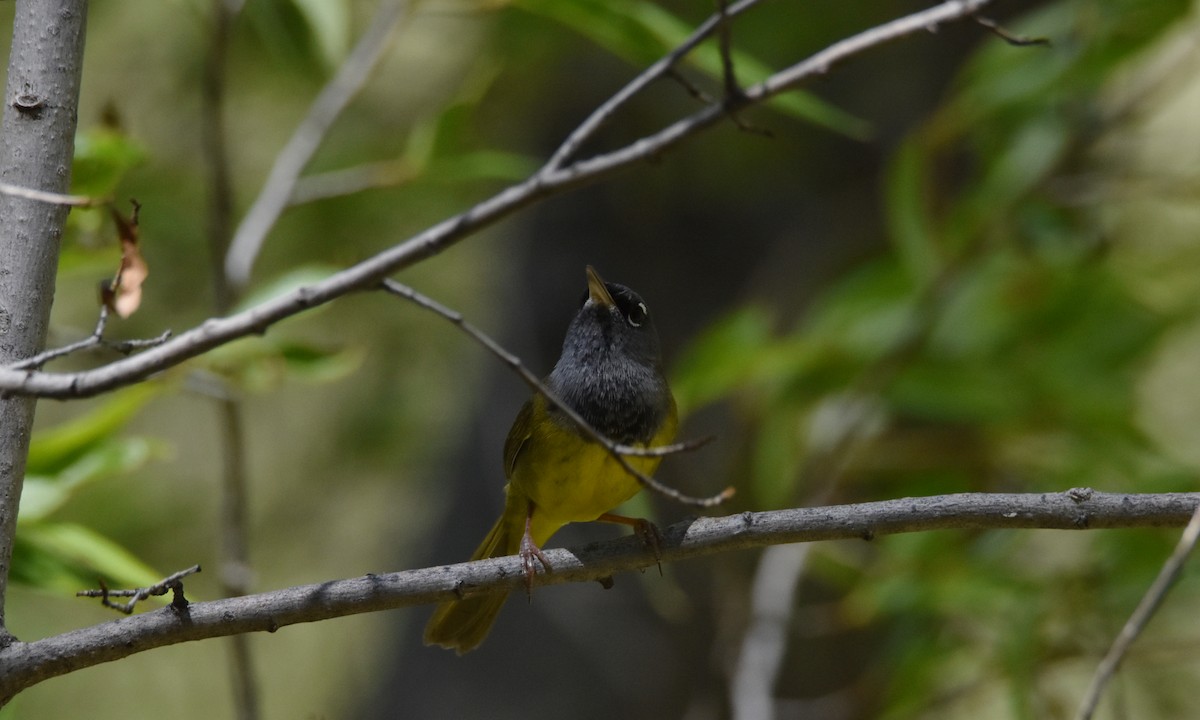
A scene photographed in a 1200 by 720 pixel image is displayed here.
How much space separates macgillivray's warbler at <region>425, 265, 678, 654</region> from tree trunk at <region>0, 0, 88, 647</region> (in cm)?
121

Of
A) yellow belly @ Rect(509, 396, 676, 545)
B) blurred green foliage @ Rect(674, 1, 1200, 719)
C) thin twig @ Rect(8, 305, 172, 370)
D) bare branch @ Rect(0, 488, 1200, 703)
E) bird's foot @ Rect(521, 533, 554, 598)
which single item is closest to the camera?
thin twig @ Rect(8, 305, 172, 370)

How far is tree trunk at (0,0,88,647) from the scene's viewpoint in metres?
1.67

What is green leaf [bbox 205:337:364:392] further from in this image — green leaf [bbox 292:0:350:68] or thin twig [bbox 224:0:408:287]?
green leaf [bbox 292:0:350:68]

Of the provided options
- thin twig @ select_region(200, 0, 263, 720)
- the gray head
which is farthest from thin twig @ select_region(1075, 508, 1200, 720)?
thin twig @ select_region(200, 0, 263, 720)

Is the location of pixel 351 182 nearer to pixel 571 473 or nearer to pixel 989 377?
pixel 571 473

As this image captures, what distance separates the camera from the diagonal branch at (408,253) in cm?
134

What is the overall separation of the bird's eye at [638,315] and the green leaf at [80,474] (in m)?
1.38

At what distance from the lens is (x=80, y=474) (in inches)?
111

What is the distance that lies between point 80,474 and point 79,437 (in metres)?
0.13

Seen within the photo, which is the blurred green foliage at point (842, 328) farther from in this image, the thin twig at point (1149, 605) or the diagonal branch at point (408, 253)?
the thin twig at point (1149, 605)

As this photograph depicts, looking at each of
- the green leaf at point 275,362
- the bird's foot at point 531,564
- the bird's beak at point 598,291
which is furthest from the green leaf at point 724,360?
the bird's foot at point 531,564

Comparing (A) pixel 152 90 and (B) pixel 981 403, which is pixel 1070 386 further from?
(A) pixel 152 90

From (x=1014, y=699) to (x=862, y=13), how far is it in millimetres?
3017

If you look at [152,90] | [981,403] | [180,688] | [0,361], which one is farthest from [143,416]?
[0,361]
